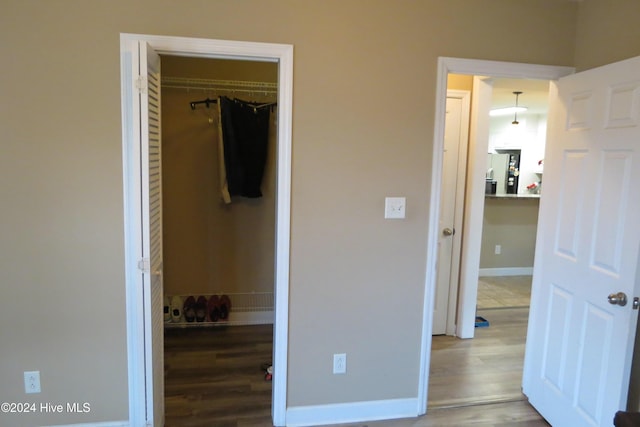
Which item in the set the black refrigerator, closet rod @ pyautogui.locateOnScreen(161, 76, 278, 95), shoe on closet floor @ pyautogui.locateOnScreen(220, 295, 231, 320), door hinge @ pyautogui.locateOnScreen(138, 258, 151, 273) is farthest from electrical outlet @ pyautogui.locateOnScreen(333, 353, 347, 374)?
the black refrigerator

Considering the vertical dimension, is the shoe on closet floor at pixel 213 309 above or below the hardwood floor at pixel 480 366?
above

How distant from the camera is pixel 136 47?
6.07 feet

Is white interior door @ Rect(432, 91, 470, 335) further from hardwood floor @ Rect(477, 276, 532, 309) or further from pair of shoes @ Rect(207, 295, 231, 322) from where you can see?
pair of shoes @ Rect(207, 295, 231, 322)

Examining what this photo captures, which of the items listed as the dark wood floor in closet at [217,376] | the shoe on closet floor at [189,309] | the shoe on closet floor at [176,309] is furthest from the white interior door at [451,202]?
the shoe on closet floor at [176,309]

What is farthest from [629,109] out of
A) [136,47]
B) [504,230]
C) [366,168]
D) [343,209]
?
[504,230]

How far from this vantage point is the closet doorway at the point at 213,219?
11.6ft

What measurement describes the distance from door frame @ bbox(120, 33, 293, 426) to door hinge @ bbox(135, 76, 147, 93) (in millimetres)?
92

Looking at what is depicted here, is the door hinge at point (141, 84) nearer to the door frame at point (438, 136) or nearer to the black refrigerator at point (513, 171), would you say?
the door frame at point (438, 136)

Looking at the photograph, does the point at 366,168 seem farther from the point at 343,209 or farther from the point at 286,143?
the point at 286,143

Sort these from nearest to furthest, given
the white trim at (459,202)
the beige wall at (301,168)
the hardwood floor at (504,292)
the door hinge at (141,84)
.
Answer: the door hinge at (141,84)
the beige wall at (301,168)
the white trim at (459,202)
the hardwood floor at (504,292)

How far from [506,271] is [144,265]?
207 inches

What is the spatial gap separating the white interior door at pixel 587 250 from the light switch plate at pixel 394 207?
0.91 m

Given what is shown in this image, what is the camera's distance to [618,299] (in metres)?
1.94

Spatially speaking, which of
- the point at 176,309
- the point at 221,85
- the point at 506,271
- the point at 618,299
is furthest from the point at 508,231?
the point at 176,309
